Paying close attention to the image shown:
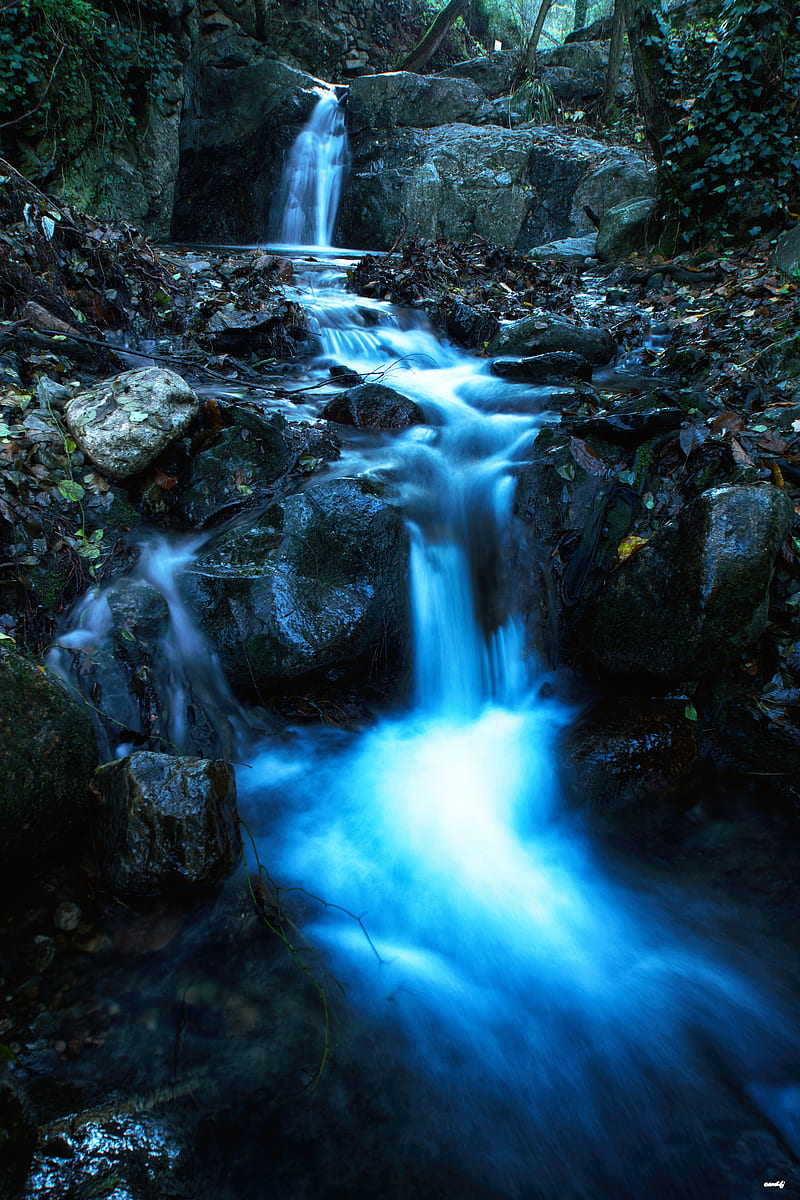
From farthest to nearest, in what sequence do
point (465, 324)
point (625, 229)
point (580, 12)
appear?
point (580, 12) < point (625, 229) < point (465, 324)

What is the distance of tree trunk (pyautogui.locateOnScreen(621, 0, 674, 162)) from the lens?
9281mm

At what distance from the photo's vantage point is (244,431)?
14.8 feet

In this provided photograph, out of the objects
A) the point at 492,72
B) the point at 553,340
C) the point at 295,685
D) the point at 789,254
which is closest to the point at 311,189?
the point at 492,72

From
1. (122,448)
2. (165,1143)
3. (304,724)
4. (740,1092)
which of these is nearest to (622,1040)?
(740,1092)

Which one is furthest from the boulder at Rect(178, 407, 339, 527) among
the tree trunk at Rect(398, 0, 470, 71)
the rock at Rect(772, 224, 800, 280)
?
the tree trunk at Rect(398, 0, 470, 71)

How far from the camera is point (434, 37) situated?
1655 centimetres

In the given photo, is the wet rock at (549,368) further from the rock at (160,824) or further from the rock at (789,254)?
the rock at (160,824)

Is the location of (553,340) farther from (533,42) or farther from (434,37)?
(434,37)

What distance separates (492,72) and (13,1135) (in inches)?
817

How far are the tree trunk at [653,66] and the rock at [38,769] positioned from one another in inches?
448

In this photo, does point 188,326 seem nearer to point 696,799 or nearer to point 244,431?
point 244,431

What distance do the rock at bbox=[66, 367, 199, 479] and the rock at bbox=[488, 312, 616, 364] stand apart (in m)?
4.21

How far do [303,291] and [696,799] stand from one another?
26.0ft

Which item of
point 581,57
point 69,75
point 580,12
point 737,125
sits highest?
point 580,12
